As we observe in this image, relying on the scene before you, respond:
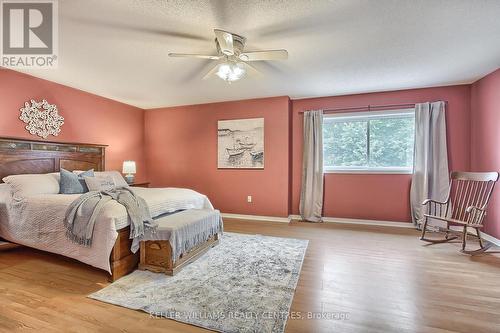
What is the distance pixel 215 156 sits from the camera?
5098 millimetres

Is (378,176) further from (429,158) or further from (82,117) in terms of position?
(82,117)

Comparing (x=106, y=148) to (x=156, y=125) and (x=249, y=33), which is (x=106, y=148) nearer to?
(x=156, y=125)

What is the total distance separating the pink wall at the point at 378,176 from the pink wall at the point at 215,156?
1.32 ft

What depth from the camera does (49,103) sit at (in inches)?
146

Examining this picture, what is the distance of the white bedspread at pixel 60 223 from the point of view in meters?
2.22

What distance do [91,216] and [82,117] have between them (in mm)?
2808

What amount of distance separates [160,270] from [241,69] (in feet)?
7.41

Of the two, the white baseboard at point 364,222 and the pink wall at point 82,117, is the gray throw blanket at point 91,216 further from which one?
the white baseboard at point 364,222

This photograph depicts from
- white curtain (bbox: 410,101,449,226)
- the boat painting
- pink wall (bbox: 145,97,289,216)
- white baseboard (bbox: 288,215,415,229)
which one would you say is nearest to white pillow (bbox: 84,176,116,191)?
pink wall (bbox: 145,97,289,216)

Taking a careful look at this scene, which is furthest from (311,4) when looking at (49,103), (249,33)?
(49,103)

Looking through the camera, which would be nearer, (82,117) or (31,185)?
(31,185)

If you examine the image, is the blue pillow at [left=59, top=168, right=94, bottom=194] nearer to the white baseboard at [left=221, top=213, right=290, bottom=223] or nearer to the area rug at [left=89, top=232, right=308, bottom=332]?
the area rug at [left=89, top=232, right=308, bottom=332]

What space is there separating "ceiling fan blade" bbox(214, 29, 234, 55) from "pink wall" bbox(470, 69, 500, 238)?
12.4 ft

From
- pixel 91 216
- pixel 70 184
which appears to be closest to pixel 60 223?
pixel 91 216
